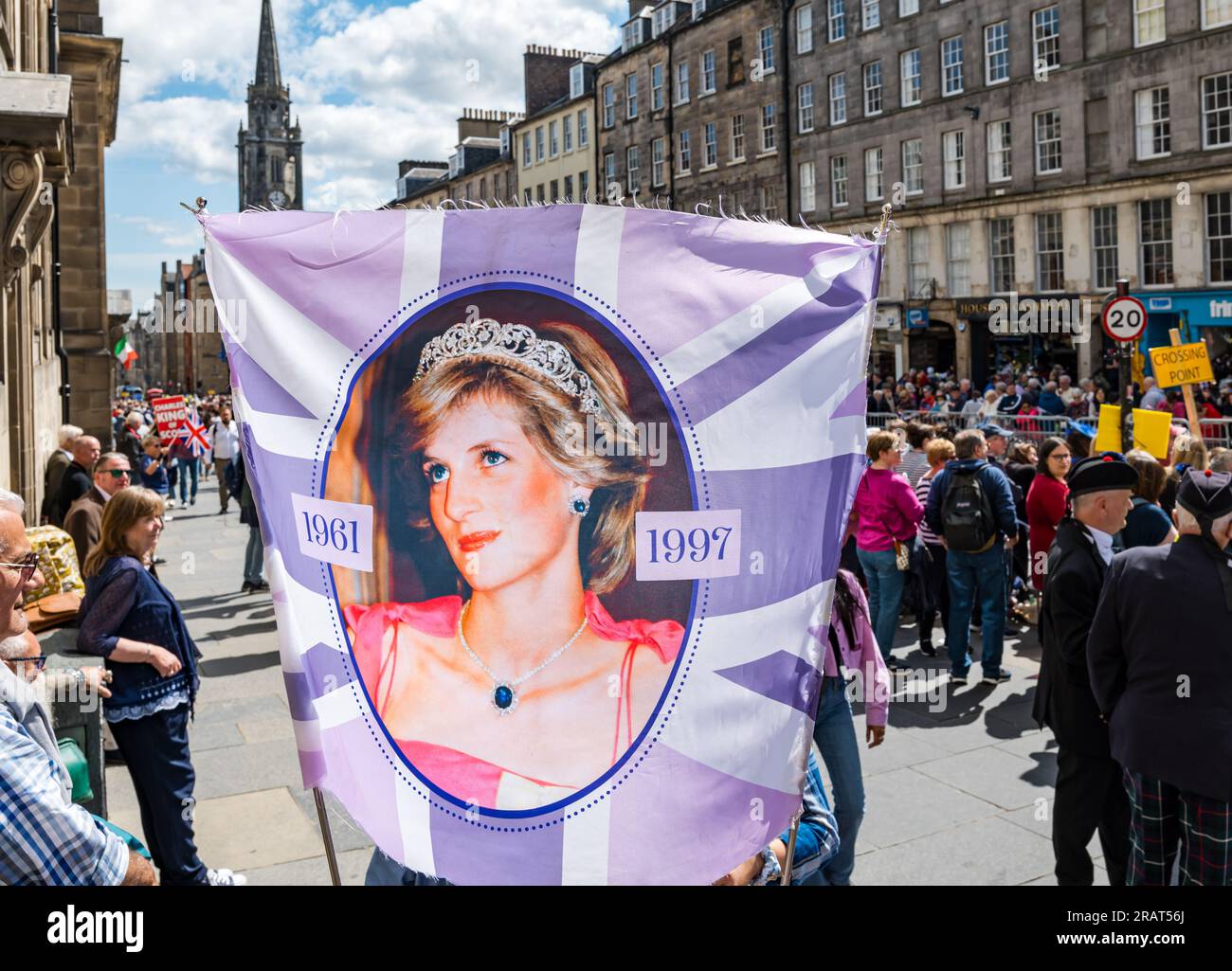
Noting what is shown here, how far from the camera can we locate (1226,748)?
356 cm

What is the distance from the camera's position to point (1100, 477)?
15.2 ft

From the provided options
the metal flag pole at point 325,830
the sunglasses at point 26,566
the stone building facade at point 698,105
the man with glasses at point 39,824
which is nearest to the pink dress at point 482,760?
the metal flag pole at point 325,830

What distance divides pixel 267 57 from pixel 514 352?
420 feet

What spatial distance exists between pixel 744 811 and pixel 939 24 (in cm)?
3586

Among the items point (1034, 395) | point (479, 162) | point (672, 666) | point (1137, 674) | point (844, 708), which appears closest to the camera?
point (672, 666)

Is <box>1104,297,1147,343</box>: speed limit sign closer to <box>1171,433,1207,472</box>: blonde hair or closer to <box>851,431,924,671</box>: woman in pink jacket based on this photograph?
<box>1171,433,1207,472</box>: blonde hair

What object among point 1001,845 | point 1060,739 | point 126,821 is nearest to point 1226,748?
point 1060,739

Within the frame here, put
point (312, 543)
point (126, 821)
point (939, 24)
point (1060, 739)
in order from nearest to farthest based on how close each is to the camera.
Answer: point (312, 543), point (1060, 739), point (126, 821), point (939, 24)

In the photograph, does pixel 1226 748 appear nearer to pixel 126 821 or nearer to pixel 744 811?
pixel 744 811

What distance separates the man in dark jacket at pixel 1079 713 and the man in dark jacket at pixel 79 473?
750 centimetres

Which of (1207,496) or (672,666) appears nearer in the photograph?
(672,666)

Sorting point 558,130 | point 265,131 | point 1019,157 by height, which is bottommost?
point 1019,157

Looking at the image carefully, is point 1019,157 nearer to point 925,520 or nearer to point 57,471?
point 925,520

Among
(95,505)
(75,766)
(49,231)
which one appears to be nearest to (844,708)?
(75,766)
